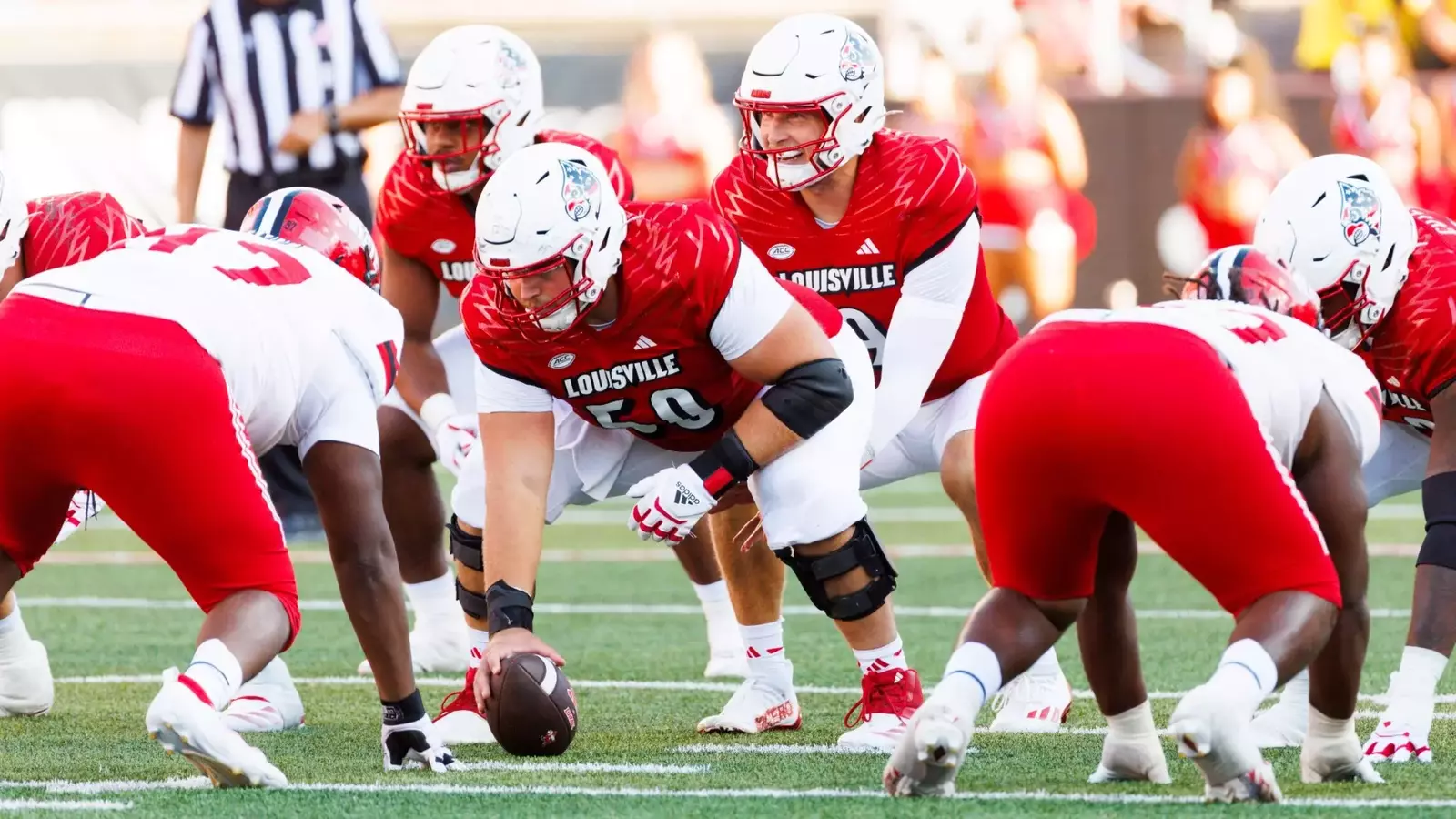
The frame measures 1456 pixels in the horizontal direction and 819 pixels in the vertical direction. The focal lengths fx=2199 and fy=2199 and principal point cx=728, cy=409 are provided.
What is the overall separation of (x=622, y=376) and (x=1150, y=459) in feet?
4.22

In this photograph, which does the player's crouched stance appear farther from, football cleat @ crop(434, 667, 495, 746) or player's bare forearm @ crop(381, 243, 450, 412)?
player's bare forearm @ crop(381, 243, 450, 412)

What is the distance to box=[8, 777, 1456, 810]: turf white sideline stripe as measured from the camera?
373 centimetres

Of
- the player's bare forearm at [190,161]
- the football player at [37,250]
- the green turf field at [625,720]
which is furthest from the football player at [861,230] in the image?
the player's bare forearm at [190,161]

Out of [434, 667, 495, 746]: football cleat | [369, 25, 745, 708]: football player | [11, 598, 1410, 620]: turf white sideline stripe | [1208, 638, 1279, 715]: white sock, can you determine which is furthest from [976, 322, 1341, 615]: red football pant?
[11, 598, 1410, 620]: turf white sideline stripe

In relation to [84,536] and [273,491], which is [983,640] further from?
[84,536]

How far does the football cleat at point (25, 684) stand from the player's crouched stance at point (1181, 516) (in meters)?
2.37

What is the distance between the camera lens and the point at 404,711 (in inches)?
166

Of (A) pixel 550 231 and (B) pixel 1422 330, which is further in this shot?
(B) pixel 1422 330

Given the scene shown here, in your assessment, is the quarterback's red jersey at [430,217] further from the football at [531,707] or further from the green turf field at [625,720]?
the football at [531,707]

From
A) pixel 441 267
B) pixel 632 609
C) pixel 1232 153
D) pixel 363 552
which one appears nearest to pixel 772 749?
pixel 363 552

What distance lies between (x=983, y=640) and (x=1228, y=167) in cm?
1012

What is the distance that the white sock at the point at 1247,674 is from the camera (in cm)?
345

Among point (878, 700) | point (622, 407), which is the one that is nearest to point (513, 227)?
point (622, 407)

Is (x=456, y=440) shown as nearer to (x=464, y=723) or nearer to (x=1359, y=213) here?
(x=464, y=723)
